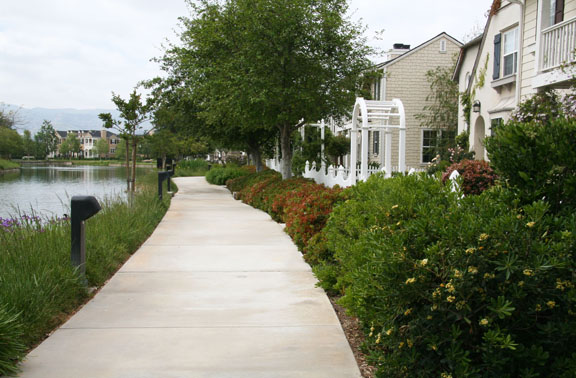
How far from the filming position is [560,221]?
3.11 metres

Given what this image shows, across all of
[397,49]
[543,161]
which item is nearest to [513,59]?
[543,161]

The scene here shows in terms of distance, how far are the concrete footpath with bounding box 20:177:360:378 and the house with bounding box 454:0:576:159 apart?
21.0ft

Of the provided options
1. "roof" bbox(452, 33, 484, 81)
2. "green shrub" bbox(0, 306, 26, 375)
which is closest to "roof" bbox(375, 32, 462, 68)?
"roof" bbox(452, 33, 484, 81)

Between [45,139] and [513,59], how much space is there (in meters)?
117

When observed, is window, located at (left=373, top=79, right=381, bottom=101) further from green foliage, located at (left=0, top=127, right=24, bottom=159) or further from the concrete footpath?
green foliage, located at (left=0, top=127, right=24, bottom=159)

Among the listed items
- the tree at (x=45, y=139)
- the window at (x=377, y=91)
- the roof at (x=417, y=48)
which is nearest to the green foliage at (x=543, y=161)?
the roof at (x=417, y=48)

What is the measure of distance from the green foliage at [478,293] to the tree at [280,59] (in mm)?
11662

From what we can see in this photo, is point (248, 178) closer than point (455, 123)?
Yes

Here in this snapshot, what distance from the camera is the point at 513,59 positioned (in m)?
15.2

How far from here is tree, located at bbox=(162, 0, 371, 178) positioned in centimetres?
1491

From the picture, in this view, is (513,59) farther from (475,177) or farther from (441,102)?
(441,102)

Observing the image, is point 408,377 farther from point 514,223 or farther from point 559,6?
point 559,6

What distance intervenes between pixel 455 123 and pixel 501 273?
23.1 metres

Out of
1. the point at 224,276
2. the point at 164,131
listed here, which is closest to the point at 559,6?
the point at 224,276
